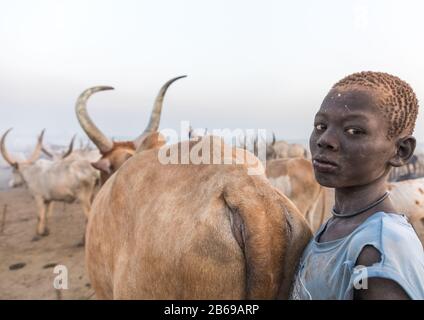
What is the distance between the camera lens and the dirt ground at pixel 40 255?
18.5ft

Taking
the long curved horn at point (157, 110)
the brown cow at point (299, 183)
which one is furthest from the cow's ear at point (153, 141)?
the brown cow at point (299, 183)

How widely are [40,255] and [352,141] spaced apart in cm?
750

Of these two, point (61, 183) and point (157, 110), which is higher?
point (157, 110)

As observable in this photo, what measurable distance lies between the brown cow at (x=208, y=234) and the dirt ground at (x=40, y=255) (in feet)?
13.8

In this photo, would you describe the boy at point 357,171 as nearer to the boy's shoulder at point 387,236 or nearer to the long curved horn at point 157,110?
the boy's shoulder at point 387,236

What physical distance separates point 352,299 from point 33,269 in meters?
6.75

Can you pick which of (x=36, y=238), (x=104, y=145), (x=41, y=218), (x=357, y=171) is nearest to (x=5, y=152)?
(x=41, y=218)

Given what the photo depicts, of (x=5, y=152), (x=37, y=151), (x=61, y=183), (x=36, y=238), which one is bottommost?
(x=36, y=238)

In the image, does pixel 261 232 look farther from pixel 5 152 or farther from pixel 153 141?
pixel 5 152

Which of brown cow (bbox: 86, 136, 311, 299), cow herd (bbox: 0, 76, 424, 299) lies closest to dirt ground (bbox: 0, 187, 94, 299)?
cow herd (bbox: 0, 76, 424, 299)

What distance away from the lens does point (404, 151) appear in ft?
4.15

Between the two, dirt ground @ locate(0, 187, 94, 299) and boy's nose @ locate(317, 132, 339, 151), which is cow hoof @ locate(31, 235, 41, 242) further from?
boy's nose @ locate(317, 132, 339, 151)

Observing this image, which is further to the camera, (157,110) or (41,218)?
(41,218)

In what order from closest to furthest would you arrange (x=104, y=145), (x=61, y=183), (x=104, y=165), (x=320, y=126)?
(x=320, y=126), (x=104, y=165), (x=104, y=145), (x=61, y=183)
